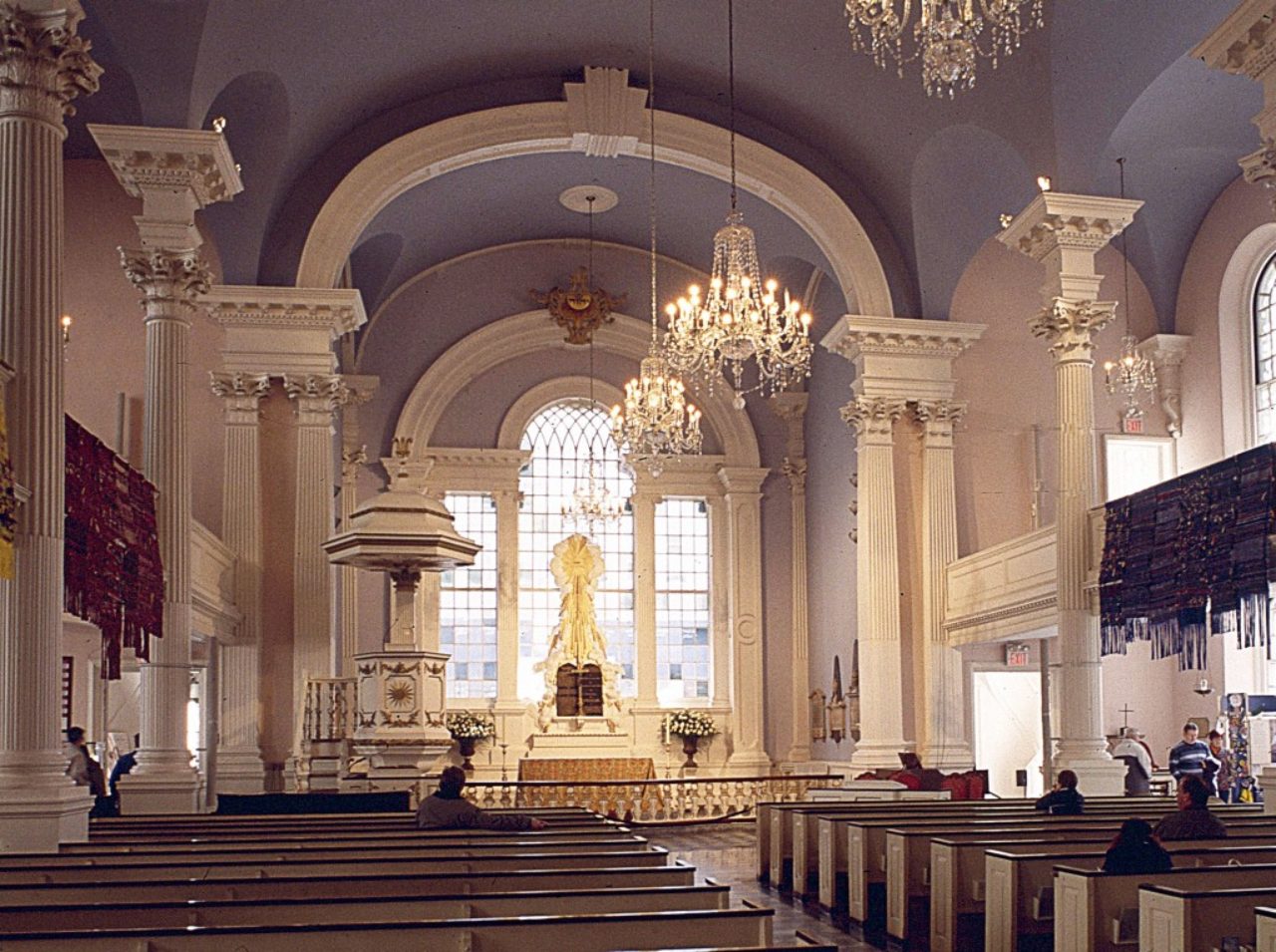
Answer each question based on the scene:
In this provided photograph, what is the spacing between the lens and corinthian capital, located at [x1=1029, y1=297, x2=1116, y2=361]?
15.4 meters

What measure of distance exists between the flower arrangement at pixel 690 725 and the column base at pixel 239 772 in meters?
8.90

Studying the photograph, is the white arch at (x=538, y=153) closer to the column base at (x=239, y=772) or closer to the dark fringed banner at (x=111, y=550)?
the column base at (x=239, y=772)

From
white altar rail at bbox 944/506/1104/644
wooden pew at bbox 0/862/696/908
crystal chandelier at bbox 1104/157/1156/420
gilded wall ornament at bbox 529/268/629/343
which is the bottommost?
wooden pew at bbox 0/862/696/908

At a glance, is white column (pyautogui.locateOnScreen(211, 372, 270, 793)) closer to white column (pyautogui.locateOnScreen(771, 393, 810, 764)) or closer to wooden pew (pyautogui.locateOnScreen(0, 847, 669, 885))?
wooden pew (pyautogui.locateOnScreen(0, 847, 669, 885))

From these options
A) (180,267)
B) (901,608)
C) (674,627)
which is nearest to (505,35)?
(180,267)

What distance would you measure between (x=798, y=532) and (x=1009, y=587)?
26.6 ft

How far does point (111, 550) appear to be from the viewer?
37.1ft

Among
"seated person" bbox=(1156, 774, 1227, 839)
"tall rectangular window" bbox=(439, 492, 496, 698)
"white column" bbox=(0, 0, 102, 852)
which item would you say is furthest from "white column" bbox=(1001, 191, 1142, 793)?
"tall rectangular window" bbox=(439, 492, 496, 698)

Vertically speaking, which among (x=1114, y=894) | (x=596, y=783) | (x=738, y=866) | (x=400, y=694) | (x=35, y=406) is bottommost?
(x=738, y=866)

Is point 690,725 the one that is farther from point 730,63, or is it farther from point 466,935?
point 466,935

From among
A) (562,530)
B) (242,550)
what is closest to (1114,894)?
(242,550)

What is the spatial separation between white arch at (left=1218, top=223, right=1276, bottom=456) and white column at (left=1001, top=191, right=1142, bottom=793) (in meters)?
3.43

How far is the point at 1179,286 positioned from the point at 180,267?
1223 cm

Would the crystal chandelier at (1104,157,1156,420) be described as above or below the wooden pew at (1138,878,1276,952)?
above
